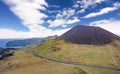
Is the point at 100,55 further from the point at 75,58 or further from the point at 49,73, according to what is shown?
the point at 49,73

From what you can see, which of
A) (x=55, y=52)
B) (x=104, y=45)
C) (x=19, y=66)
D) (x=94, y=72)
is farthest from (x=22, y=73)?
(x=104, y=45)

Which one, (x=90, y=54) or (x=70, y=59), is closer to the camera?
(x=70, y=59)

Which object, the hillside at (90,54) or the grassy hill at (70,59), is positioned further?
the hillside at (90,54)

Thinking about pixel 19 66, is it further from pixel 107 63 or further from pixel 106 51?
pixel 106 51

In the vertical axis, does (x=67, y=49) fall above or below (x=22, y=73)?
above

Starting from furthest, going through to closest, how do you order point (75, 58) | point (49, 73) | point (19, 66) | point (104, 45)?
point (104, 45), point (75, 58), point (19, 66), point (49, 73)

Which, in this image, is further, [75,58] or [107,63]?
[75,58]

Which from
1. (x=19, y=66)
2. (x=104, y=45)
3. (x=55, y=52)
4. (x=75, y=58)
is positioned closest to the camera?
(x=19, y=66)

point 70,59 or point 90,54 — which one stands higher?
point 90,54

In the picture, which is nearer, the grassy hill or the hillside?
the grassy hill
